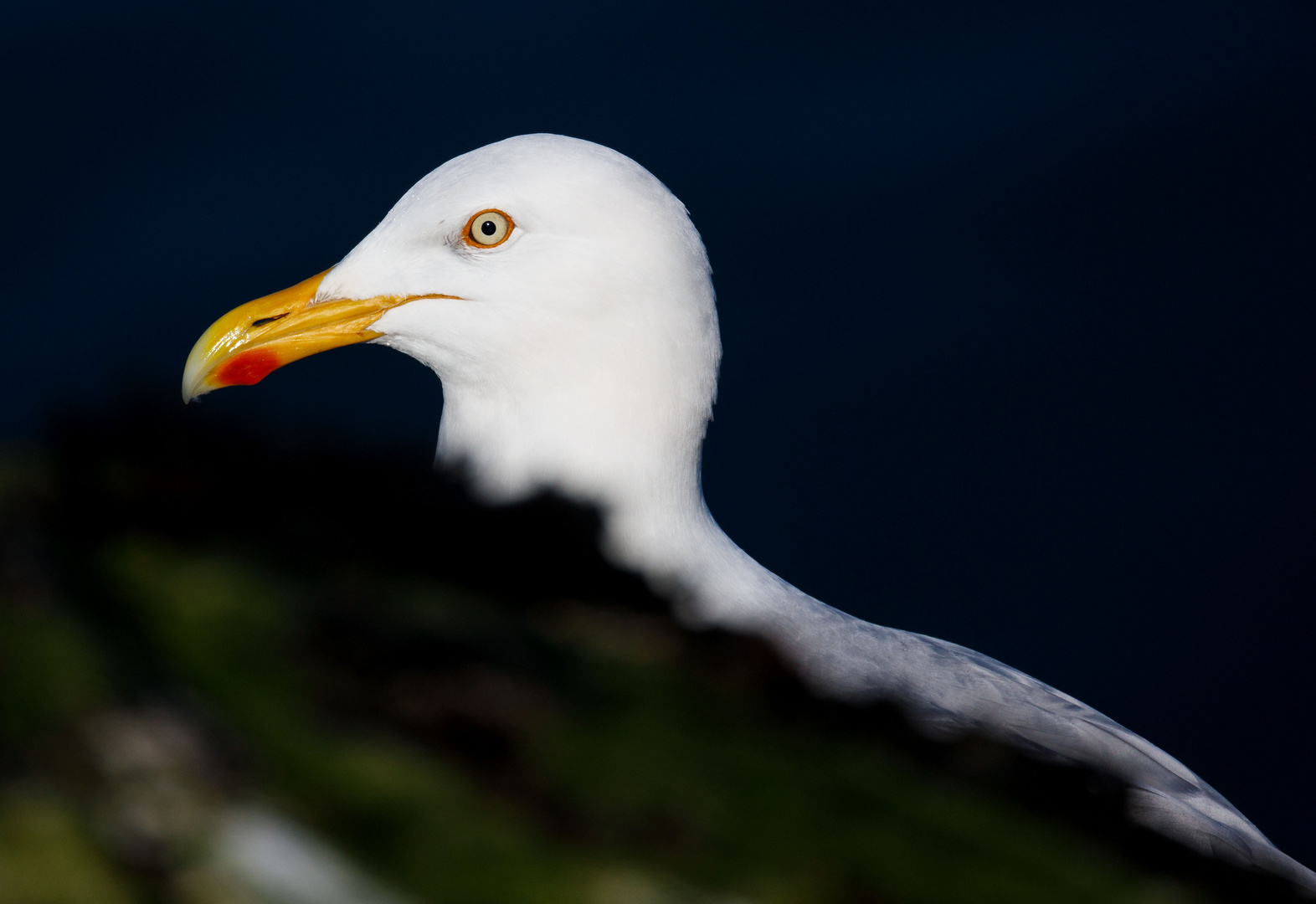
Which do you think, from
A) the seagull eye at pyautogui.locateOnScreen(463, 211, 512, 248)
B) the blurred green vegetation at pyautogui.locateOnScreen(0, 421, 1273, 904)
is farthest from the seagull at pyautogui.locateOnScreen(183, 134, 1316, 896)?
the blurred green vegetation at pyautogui.locateOnScreen(0, 421, 1273, 904)

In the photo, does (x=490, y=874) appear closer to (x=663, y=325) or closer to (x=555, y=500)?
(x=555, y=500)

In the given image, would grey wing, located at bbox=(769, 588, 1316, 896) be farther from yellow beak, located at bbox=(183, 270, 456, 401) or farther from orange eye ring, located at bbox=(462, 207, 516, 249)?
yellow beak, located at bbox=(183, 270, 456, 401)

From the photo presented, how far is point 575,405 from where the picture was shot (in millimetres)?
2225

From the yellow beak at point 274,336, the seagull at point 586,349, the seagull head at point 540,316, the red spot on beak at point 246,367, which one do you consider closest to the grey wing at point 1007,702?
the seagull at point 586,349

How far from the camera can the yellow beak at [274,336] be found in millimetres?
2297

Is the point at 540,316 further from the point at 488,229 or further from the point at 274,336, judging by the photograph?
the point at 274,336

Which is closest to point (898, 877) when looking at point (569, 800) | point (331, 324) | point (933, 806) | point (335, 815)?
point (933, 806)

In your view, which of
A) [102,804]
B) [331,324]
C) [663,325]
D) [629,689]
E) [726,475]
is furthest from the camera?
[726,475]

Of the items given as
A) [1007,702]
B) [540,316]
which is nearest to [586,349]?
[540,316]

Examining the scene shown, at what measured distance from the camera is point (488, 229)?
2.18 meters

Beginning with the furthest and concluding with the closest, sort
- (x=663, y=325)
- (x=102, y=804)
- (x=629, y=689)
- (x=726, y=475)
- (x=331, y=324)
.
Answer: (x=726, y=475) < (x=331, y=324) < (x=663, y=325) < (x=629, y=689) < (x=102, y=804)

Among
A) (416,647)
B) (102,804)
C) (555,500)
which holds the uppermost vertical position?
(555,500)

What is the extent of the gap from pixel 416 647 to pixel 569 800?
106 millimetres

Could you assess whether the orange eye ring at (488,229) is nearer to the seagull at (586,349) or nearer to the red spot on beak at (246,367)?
the seagull at (586,349)
